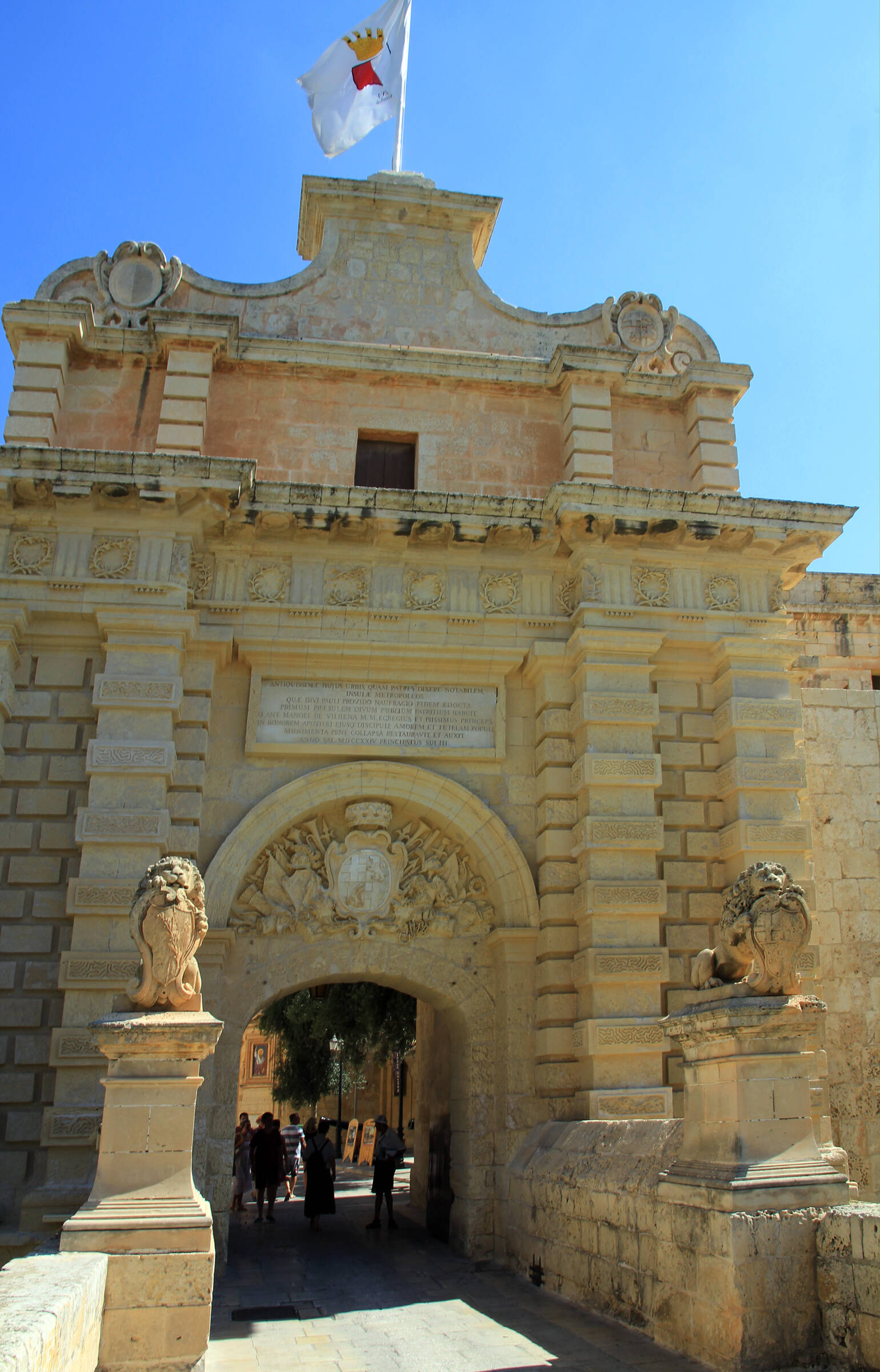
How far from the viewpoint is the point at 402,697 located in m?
11.4

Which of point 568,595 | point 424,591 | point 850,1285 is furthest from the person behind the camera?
point 568,595

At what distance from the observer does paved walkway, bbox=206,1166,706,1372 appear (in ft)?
21.8

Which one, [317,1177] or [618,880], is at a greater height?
[618,880]

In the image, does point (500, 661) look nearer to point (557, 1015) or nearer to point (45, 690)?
point (557, 1015)

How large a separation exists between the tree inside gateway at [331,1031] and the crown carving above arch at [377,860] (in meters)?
5.78

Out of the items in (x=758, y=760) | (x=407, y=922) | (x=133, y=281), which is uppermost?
(x=133, y=281)

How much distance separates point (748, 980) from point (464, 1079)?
5.11m

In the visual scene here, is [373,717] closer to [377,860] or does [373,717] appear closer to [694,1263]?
[377,860]

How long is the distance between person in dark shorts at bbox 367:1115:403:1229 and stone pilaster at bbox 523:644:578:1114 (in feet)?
12.1

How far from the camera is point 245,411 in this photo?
1230 centimetres

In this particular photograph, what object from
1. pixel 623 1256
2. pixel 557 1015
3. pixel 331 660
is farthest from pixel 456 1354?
pixel 331 660

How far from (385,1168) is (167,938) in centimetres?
762

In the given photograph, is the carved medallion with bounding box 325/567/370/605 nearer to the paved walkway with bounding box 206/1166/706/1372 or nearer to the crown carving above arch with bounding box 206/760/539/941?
the crown carving above arch with bounding box 206/760/539/941

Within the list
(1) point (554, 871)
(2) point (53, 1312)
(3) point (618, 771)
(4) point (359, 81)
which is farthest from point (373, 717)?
(4) point (359, 81)
